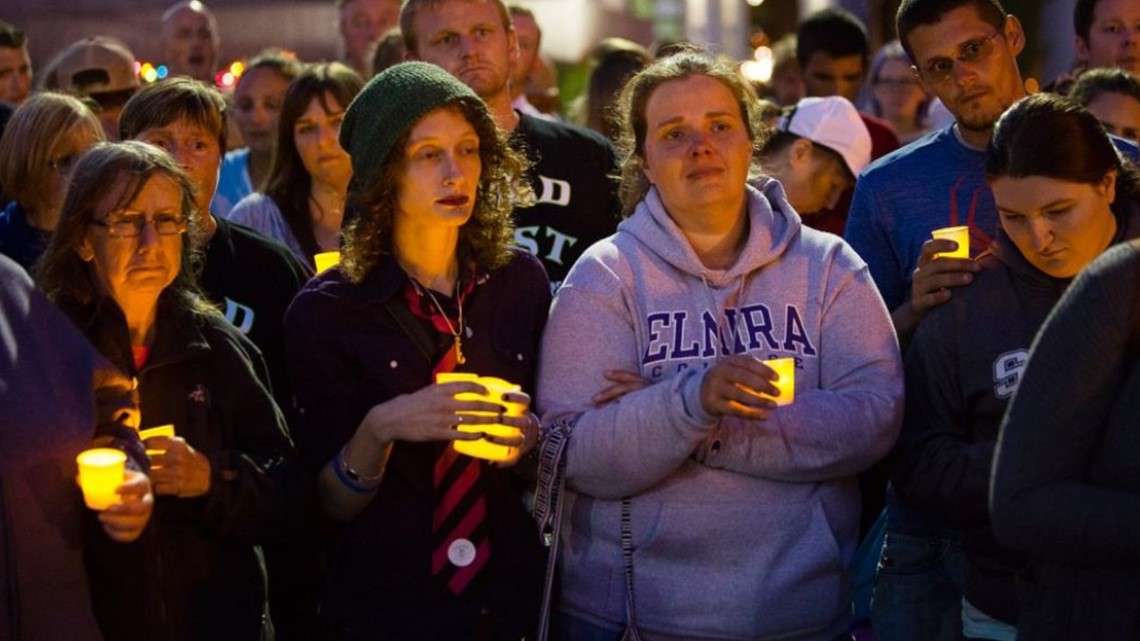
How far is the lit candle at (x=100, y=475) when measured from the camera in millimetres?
4020

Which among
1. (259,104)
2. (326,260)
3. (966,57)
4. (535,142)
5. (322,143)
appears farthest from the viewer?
(259,104)

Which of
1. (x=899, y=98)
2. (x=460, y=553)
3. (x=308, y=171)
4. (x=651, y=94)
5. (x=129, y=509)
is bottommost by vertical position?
(x=460, y=553)

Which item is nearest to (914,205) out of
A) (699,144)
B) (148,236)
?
(699,144)

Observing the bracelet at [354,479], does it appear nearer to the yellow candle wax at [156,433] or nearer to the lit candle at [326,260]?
the yellow candle wax at [156,433]

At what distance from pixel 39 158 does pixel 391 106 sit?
6.04ft

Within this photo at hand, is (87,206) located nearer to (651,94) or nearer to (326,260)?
(326,260)

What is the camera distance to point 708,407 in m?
4.32

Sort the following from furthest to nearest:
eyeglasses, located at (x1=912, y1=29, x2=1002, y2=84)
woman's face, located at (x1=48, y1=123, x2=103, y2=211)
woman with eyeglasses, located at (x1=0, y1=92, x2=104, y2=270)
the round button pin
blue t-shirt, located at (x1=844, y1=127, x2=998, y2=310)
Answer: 1. woman's face, located at (x1=48, y1=123, x2=103, y2=211)
2. woman with eyeglasses, located at (x1=0, y1=92, x2=104, y2=270)
3. eyeglasses, located at (x1=912, y1=29, x2=1002, y2=84)
4. blue t-shirt, located at (x1=844, y1=127, x2=998, y2=310)
5. the round button pin

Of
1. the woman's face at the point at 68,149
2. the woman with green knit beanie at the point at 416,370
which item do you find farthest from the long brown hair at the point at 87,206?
the woman's face at the point at 68,149

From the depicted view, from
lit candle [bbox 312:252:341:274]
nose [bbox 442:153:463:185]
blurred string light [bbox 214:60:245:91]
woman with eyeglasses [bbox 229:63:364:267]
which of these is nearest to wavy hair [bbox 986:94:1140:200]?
nose [bbox 442:153:463:185]

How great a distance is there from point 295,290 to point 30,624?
6.27ft

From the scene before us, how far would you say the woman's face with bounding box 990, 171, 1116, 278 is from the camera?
4.63 m

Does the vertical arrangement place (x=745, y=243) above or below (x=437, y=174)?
below

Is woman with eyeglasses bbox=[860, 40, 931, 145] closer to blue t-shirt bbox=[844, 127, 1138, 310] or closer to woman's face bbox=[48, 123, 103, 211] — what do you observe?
blue t-shirt bbox=[844, 127, 1138, 310]
